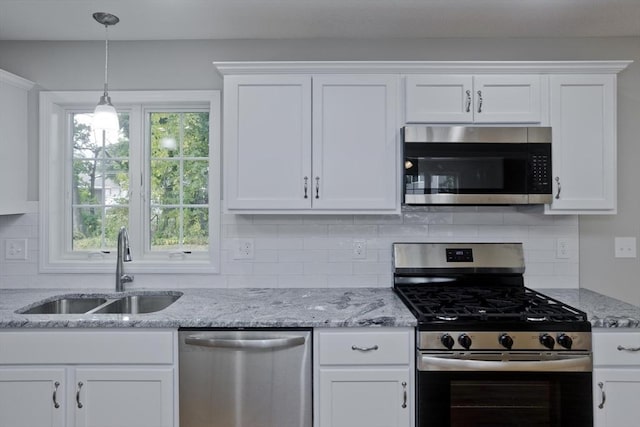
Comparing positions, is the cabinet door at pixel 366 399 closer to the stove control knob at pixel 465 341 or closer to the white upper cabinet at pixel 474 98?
the stove control knob at pixel 465 341

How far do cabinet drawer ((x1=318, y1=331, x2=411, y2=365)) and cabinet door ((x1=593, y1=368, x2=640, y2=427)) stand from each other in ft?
2.84


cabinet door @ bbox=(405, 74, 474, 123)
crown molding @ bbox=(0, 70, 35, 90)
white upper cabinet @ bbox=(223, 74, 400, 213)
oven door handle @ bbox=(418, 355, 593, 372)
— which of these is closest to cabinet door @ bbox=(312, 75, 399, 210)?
white upper cabinet @ bbox=(223, 74, 400, 213)

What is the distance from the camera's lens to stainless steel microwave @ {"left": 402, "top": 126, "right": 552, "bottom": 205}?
2031 millimetres

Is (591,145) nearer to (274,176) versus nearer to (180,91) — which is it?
(274,176)

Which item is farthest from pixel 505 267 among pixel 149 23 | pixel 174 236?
pixel 149 23

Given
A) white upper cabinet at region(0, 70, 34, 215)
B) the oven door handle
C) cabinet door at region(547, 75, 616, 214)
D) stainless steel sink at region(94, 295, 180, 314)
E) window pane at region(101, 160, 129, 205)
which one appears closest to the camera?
the oven door handle

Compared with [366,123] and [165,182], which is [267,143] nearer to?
[366,123]

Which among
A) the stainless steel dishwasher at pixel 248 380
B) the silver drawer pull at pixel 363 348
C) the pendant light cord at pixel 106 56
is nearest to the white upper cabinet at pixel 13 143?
the pendant light cord at pixel 106 56

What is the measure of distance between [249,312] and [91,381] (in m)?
0.76

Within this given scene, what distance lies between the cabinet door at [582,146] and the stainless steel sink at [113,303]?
2282 mm

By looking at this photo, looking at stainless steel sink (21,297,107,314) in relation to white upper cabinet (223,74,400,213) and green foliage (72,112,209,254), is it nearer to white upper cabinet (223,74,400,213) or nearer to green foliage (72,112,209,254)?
green foliage (72,112,209,254)

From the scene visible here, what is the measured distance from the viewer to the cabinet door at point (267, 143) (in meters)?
2.09

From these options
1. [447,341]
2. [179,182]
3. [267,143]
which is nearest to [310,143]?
[267,143]

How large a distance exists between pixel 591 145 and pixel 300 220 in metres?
1.66
